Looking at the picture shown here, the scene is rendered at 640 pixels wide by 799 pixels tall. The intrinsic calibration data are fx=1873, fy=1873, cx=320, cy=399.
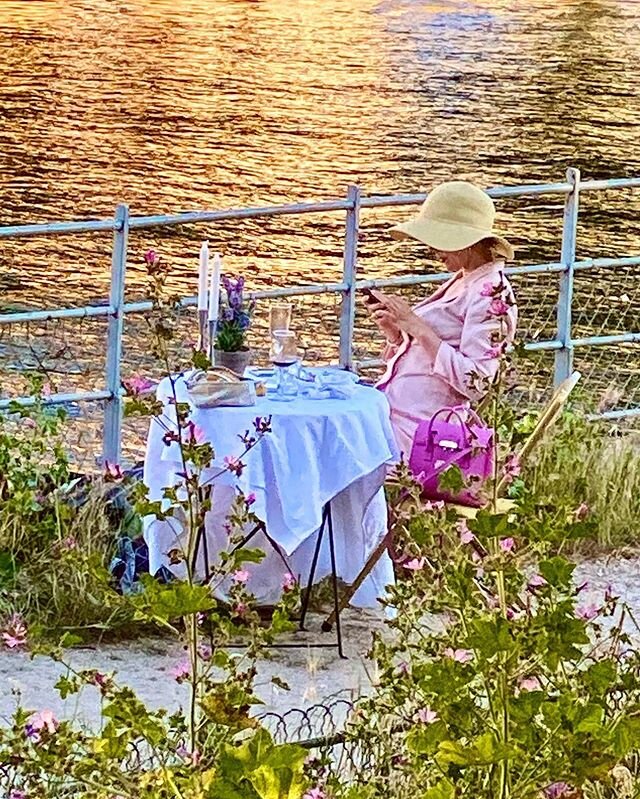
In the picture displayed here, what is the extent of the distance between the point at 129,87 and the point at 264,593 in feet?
84.4

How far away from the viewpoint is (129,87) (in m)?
30.4

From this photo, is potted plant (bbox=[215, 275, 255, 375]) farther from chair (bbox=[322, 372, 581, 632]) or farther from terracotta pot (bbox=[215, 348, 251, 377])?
chair (bbox=[322, 372, 581, 632])

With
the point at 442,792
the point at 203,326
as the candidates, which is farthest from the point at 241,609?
the point at 203,326

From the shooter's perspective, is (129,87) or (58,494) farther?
(129,87)

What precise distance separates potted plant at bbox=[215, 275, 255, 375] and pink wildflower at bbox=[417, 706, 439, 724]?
8.44ft

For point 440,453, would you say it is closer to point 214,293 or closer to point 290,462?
point 290,462

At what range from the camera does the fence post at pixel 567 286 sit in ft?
24.2

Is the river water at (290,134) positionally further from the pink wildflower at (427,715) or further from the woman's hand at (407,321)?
the pink wildflower at (427,715)

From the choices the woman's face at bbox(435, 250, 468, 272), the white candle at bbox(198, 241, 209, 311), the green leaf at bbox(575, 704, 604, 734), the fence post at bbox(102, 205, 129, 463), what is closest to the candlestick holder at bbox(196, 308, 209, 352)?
the white candle at bbox(198, 241, 209, 311)

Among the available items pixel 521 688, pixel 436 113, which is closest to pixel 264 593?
pixel 521 688

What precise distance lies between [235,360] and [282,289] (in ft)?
4.63

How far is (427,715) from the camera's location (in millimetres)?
2660

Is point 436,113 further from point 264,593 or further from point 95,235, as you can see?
point 264,593

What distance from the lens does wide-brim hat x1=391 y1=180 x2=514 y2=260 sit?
18.2 ft
